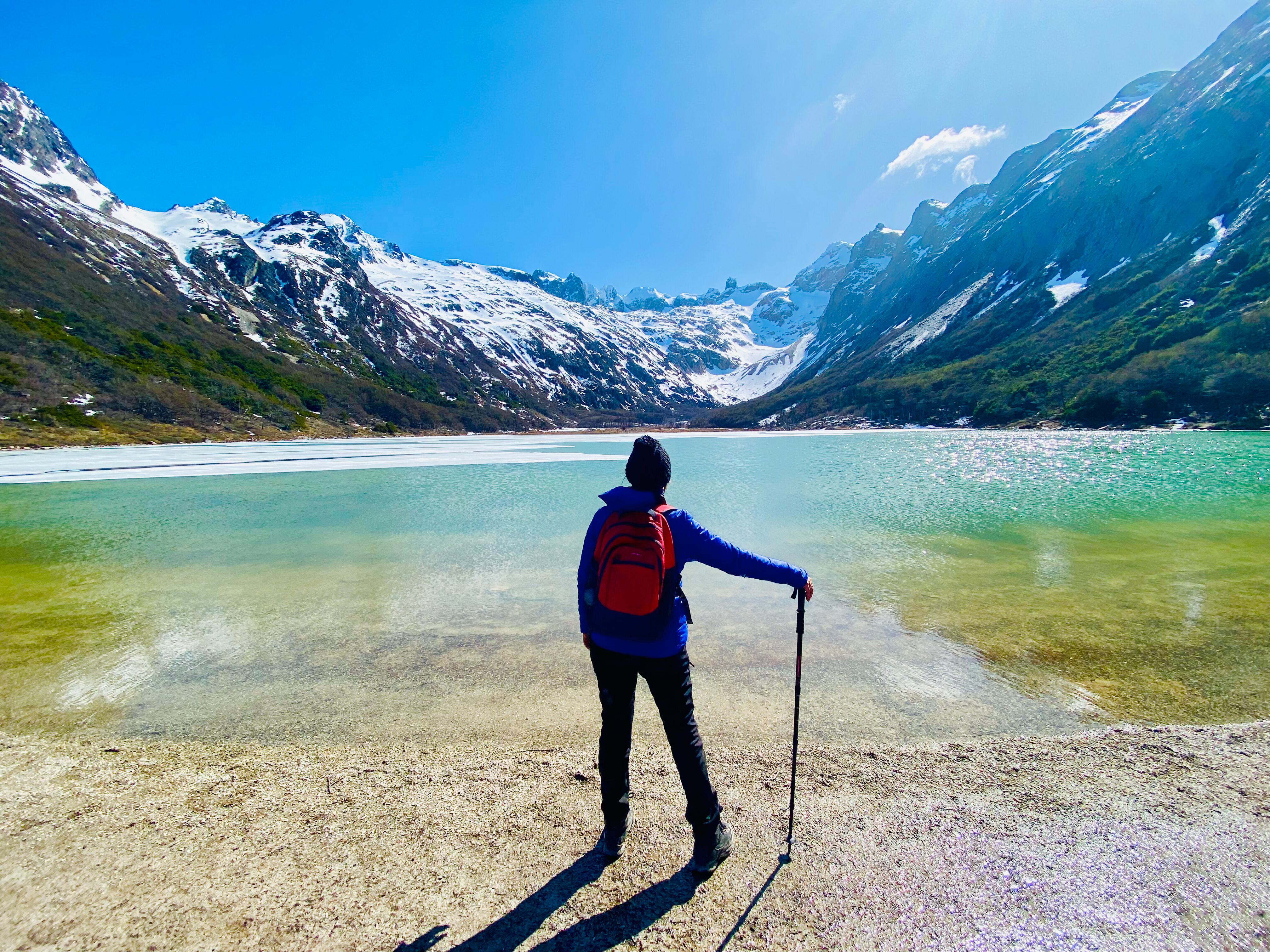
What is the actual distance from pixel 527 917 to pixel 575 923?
33 centimetres

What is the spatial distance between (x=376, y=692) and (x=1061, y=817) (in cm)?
757

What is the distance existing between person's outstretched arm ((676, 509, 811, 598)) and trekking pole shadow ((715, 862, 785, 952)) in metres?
2.00

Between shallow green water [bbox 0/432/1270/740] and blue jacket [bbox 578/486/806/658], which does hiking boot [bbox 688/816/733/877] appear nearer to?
blue jacket [bbox 578/486/806/658]

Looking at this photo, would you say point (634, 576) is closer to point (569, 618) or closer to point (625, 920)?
point (625, 920)

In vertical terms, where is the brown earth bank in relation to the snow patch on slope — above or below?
below

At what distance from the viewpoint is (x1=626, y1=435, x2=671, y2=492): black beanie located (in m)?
4.21

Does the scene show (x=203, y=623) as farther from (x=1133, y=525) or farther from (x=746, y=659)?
(x=1133, y=525)

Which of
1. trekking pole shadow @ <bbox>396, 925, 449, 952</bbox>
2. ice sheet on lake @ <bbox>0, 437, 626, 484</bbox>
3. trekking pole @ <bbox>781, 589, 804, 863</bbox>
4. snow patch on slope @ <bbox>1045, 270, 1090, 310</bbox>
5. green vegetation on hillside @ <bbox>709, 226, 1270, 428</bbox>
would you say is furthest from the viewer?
snow patch on slope @ <bbox>1045, 270, 1090, 310</bbox>

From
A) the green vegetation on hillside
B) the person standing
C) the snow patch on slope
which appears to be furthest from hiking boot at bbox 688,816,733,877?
the snow patch on slope

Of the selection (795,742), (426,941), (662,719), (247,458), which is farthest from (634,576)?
(247,458)

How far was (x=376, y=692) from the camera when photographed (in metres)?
7.35

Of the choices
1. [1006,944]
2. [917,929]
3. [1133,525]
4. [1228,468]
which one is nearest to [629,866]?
[917,929]

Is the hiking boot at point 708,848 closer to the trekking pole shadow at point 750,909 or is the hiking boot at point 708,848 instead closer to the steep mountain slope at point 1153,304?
the trekking pole shadow at point 750,909

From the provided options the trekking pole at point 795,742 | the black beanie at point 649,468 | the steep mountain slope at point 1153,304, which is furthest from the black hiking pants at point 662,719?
the steep mountain slope at point 1153,304
